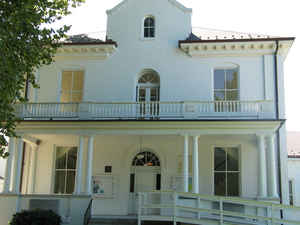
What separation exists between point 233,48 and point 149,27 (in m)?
4.51

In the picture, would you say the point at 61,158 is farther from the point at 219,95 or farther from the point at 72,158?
the point at 219,95

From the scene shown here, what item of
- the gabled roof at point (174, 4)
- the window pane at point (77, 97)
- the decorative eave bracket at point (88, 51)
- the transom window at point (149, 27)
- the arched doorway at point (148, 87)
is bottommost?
the window pane at point (77, 97)

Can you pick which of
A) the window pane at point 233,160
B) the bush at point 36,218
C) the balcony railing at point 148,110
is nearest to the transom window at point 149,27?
the balcony railing at point 148,110

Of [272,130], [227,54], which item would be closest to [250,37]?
[227,54]

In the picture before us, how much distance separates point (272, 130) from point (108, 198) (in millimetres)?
8106

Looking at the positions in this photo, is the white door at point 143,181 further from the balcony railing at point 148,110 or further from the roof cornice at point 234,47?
the roof cornice at point 234,47

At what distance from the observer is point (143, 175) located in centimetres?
2147

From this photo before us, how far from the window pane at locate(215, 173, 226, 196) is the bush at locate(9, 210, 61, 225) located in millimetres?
7288

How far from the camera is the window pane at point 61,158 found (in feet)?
72.1

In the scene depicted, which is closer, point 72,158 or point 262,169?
point 262,169

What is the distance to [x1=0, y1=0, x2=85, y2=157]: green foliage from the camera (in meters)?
14.4

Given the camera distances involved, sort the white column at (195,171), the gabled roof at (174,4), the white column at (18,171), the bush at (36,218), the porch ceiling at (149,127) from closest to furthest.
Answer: the bush at (36,218), the white column at (195,171), the porch ceiling at (149,127), the white column at (18,171), the gabled roof at (174,4)

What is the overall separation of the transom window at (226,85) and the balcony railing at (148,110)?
700mm

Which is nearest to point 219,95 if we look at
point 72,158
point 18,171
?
point 72,158
